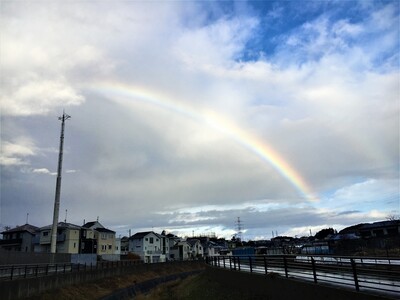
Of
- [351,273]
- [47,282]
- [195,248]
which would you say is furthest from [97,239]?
[351,273]

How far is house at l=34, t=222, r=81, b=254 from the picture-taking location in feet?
279

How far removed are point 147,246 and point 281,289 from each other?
96956 millimetres

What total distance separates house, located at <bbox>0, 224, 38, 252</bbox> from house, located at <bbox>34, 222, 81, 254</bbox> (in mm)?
3602

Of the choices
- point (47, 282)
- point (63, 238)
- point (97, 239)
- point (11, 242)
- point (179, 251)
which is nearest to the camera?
point (47, 282)

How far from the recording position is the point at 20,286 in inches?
971

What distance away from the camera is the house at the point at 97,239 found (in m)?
90.1

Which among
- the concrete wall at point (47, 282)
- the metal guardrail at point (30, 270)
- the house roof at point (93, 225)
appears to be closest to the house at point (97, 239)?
the house roof at point (93, 225)

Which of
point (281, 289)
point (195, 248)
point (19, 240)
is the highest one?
point (19, 240)

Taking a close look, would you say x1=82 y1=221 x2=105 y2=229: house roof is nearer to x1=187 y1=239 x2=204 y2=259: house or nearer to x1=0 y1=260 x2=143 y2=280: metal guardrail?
x1=187 y1=239 x2=204 y2=259: house

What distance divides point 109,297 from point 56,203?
19.1 meters

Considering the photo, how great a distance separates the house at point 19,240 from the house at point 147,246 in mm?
29224

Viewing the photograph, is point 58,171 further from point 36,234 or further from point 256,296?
point 36,234

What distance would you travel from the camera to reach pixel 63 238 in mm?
85188

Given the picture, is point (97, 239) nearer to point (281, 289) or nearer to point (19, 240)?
point (19, 240)
